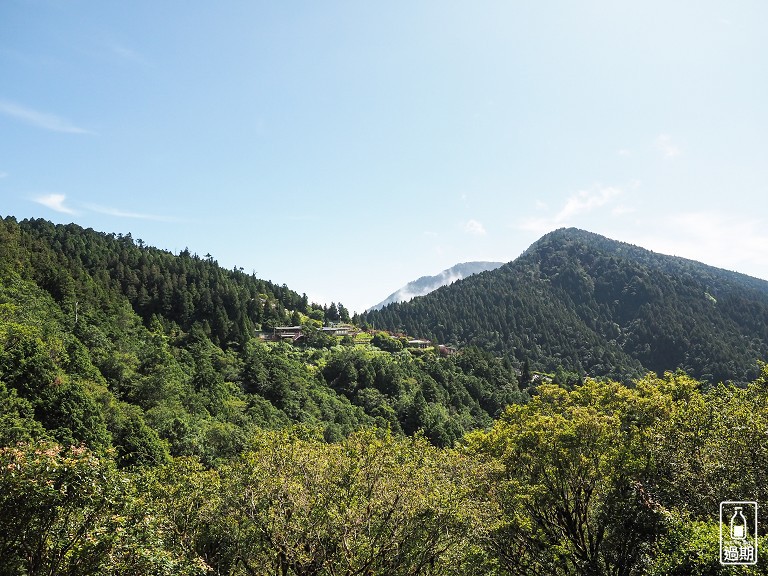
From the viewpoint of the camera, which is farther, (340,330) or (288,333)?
(340,330)

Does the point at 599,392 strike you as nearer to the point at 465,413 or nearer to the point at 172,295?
the point at 465,413

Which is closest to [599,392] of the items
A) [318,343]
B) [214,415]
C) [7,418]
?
[7,418]

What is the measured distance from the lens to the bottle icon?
1262 cm

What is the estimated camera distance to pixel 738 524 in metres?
14.0

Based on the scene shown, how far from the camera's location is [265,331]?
14312 centimetres

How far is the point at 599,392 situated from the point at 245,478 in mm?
20698

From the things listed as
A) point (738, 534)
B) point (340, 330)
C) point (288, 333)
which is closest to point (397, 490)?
point (738, 534)

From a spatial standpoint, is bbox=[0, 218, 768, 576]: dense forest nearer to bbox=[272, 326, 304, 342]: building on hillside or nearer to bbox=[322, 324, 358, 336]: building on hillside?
bbox=[272, 326, 304, 342]: building on hillside

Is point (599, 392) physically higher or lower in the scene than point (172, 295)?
lower

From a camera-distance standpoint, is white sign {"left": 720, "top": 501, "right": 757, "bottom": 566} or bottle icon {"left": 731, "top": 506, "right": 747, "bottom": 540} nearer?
white sign {"left": 720, "top": 501, "right": 757, "bottom": 566}

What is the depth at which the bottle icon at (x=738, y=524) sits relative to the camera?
1262cm

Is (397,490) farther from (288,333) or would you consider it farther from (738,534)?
(288,333)

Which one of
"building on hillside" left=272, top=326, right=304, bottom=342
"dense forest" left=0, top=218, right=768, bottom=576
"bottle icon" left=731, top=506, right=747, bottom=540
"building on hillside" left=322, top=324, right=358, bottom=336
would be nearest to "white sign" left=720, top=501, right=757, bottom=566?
"bottle icon" left=731, top=506, right=747, bottom=540

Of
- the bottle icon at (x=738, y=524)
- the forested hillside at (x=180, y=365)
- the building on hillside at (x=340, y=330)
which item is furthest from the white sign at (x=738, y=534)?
the building on hillside at (x=340, y=330)
